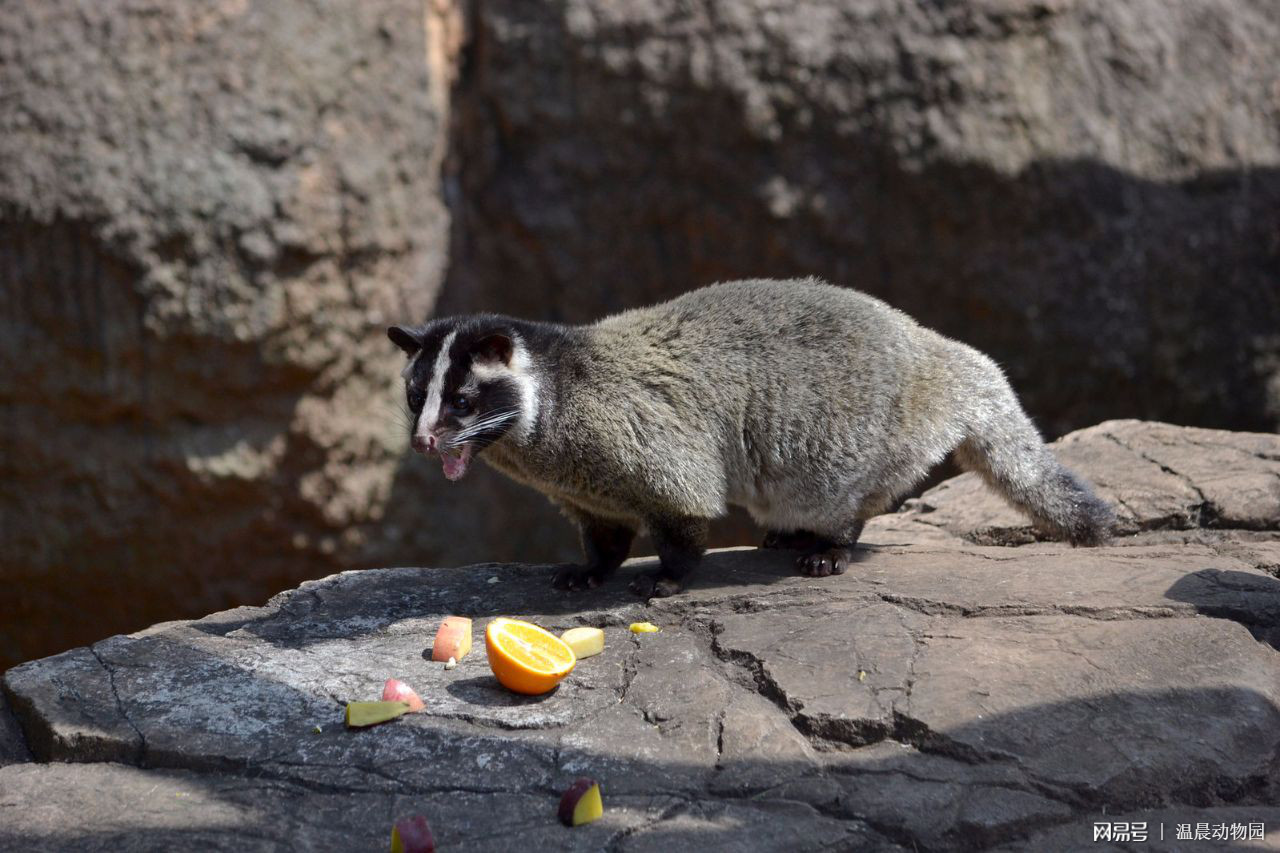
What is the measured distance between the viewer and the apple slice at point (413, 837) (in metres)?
3.27

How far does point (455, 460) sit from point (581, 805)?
197cm

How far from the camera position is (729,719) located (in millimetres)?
4035

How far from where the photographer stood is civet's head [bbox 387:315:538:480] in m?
5.07

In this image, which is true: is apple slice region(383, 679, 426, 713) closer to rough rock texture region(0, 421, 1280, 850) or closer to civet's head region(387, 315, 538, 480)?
rough rock texture region(0, 421, 1280, 850)

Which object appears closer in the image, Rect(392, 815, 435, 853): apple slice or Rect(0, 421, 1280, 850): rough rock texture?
Rect(392, 815, 435, 853): apple slice

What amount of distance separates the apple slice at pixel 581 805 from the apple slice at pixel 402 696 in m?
0.80

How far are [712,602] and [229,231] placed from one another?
493 cm

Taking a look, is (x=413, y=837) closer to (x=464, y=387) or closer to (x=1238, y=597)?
(x=464, y=387)

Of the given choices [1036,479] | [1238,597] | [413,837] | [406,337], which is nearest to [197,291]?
[406,337]

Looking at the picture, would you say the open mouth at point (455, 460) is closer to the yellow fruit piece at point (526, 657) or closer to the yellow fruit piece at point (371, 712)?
the yellow fruit piece at point (526, 657)

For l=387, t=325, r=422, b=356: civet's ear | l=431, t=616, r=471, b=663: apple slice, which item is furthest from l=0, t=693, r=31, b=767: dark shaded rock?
l=387, t=325, r=422, b=356: civet's ear

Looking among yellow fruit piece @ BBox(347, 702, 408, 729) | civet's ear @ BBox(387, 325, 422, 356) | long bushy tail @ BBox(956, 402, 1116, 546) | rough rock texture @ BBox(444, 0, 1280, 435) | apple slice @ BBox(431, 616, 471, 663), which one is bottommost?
yellow fruit piece @ BBox(347, 702, 408, 729)

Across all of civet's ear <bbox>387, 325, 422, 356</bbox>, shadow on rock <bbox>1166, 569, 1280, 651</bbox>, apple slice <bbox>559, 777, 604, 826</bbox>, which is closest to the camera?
apple slice <bbox>559, 777, 604, 826</bbox>

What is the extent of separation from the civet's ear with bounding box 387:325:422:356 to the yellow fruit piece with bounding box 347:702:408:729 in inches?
66.1
